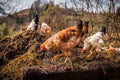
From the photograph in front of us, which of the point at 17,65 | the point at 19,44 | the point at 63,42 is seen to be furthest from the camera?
the point at 19,44

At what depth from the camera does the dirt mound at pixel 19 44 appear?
458cm

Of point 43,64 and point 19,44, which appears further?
point 19,44

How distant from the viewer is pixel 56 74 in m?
3.98

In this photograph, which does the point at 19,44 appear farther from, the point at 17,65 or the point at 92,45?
the point at 92,45

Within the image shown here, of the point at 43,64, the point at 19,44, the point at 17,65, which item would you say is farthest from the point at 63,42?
Result: the point at 17,65

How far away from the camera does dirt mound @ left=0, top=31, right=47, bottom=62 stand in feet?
15.0

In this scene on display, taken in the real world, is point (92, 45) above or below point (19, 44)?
below

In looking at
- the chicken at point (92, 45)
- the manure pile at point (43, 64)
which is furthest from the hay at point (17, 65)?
the chicken at point (92, 45)

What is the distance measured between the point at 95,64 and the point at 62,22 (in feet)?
63.5

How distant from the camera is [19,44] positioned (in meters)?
4.91

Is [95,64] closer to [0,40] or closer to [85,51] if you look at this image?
[85,51]

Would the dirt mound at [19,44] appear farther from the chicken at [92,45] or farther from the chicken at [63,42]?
the chicken at [92,45]

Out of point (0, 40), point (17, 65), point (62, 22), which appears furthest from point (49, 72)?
point (62, 22)

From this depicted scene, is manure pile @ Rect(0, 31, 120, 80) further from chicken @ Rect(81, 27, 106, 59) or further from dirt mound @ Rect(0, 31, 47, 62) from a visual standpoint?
chicken @ Rect(81, 27, 106, 59)
